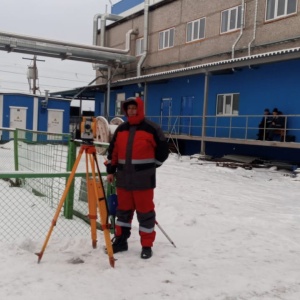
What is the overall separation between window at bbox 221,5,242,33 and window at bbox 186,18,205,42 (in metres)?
1.52

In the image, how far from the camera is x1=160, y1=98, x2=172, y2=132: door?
67.6ft

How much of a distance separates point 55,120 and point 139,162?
20274mm

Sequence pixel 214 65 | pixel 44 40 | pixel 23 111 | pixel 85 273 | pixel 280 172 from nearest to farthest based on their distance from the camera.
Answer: pixel 85 273 < pixel 280 172 < pixel 214 65 < pixel 44 40 < pixel 23 111

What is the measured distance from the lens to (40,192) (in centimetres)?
729

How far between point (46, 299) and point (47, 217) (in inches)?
123

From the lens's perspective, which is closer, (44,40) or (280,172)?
(280,172)

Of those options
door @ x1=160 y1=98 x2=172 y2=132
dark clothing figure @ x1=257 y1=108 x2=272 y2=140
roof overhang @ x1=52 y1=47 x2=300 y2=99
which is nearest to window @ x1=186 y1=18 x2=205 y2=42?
roof overhang @ x1=52 y1=47 x2=300 y2=99

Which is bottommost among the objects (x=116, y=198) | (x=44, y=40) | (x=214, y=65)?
(x=116, y=198)

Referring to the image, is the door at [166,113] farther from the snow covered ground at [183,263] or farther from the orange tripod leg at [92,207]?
the orange tripod leg at [92,207]

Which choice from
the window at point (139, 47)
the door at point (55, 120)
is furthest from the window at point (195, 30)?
the door at point (55, 120)

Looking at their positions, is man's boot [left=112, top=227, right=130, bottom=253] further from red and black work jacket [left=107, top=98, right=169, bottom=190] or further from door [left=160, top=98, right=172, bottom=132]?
door [left=160, top=98, right=172, bottom=132]

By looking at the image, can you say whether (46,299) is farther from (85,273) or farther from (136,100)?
(136,100)

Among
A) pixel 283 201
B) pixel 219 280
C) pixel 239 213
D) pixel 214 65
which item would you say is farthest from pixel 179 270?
pixel 214 65

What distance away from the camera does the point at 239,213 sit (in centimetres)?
650
